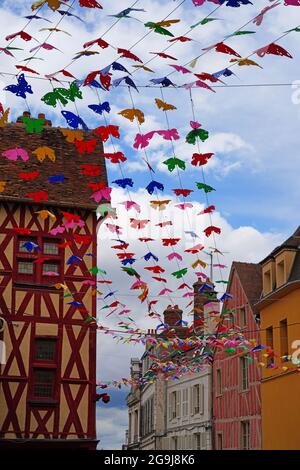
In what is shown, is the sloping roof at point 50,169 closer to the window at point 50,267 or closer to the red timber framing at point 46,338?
the red timber framing at point 46,338

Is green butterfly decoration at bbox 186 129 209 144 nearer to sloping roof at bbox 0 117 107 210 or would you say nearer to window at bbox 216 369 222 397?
sloping roof at bbox 0 117 107 210

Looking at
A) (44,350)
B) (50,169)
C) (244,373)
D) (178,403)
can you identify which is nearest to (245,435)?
(244,373)

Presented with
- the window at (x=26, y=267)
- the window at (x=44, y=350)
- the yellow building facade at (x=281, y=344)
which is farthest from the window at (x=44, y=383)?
the yellow building facade at (x=281, y=344)

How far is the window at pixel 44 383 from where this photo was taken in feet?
57.1

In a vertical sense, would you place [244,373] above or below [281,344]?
below

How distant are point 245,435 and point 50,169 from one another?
1119cm

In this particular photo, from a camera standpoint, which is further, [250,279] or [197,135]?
[250,279]

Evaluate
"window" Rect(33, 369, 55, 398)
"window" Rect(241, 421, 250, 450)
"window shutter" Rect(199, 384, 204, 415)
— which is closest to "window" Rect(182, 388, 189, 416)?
"window shutter" Rect(199, 384, 204, 415)

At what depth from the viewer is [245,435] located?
24156mm

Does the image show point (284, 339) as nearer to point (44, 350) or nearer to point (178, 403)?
point (44, 350)

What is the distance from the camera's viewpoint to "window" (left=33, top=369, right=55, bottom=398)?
1741 cm

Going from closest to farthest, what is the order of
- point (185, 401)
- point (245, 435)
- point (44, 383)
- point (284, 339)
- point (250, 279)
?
point (44, 383)
point (284, 339)
point (245, 435)
point (250, 279)
point (185, 401)

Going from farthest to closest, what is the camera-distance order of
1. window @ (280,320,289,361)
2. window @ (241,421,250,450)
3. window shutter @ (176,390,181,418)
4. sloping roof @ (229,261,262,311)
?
window shutter @ (176,390,181,418)
sloping roof @ (229,261,262,311)
window @ (241,421,250,450)
window @ (280,320,289,361)

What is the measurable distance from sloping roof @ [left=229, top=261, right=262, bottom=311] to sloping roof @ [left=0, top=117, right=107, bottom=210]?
24.4ft
